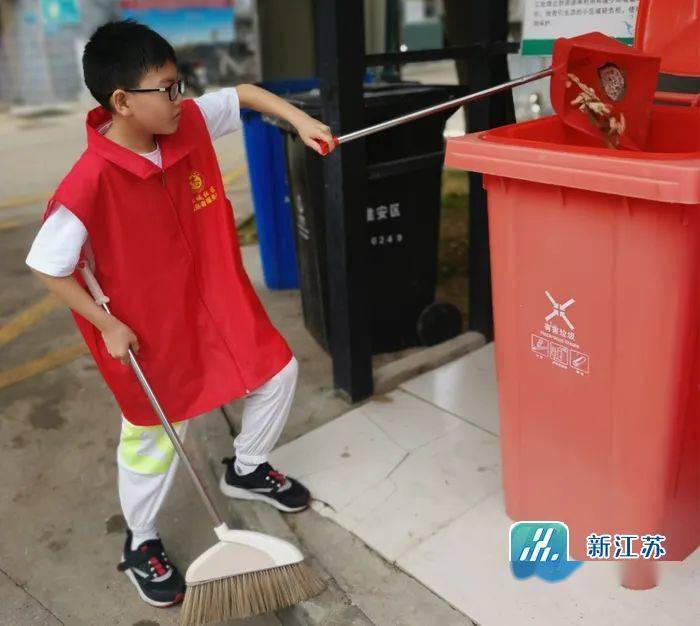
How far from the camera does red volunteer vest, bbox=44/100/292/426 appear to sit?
193 centimetres

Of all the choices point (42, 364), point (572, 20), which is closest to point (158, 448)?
point (42, 364)

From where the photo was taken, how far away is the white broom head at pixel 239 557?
2.06 metres

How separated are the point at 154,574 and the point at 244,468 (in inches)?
17.3

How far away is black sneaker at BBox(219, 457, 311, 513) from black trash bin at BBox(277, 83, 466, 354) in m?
0.95

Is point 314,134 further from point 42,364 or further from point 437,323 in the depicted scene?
point 42,364

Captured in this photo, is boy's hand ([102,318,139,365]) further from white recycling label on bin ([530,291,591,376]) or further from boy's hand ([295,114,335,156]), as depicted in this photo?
white recycling label on bin ([530,291,591,376])

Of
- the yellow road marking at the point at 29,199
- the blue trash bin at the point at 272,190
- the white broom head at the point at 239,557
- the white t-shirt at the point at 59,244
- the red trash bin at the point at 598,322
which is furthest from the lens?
the yellow road marking at the point at 29,199

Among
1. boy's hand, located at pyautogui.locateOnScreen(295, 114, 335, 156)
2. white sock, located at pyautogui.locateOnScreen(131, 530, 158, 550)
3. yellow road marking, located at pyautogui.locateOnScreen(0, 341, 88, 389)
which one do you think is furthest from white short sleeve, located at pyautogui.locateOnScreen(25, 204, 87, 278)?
yellow road marking, located at pyautogui.locateOnScreen(0, 341, 88, 389)

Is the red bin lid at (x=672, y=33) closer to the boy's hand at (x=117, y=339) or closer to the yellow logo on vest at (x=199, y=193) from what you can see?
the yellow logo on vest at (x=199, y=193)

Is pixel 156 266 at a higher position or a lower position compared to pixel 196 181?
lower

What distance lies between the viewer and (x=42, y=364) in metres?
4.02

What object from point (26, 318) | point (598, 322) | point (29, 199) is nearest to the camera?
point (598, 322)

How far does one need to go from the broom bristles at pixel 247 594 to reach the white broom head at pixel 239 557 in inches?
0.7

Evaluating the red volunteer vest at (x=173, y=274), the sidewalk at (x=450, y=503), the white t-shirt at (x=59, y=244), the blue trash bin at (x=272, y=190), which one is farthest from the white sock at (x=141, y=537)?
the blue trash bin at (x=272, y=190)
